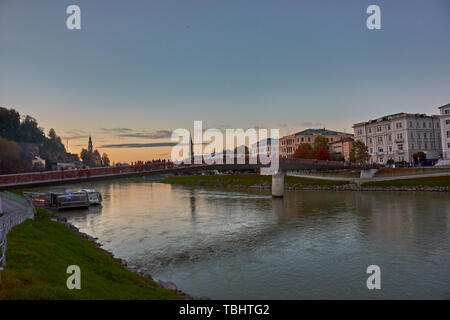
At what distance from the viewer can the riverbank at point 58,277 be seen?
28.1 ft

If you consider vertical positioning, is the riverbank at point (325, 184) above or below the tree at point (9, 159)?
below

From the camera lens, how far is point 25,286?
8.60 meters

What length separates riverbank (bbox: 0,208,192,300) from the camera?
856 centimetres

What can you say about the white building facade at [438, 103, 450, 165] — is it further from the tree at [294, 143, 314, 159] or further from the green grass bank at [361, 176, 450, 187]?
the tree at [294, 143, 314, 159]

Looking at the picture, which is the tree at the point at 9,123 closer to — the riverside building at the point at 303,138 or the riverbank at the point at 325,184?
the riverbank at the point at 325,184

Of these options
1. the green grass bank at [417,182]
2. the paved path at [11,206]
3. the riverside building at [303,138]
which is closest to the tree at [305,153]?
the riverside building at [303,138]

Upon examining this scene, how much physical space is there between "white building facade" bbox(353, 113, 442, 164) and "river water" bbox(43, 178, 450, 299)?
54.9m

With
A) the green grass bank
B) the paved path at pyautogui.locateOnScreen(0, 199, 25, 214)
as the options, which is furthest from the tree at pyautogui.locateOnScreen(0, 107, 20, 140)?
the green grass bank

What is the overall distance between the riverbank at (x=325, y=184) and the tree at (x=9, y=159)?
5205cm

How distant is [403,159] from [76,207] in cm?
8250

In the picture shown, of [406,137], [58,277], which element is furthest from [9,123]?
[58,277]
